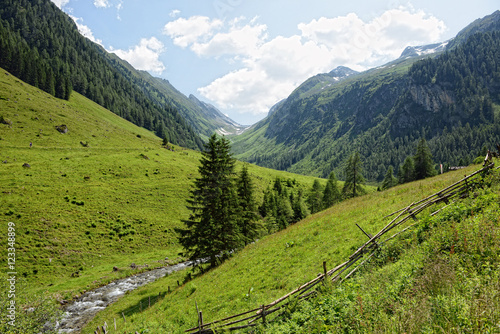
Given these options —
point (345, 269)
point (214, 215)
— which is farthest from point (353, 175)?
point (345, 269)

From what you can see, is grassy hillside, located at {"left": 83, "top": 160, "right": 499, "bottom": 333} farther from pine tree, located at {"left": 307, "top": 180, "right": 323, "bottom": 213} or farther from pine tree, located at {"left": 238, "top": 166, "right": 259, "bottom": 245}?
pine tree, located at {"left": 307, "top": 180, "right": 323, "bottom": 213}

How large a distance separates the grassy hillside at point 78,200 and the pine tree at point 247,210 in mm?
17094

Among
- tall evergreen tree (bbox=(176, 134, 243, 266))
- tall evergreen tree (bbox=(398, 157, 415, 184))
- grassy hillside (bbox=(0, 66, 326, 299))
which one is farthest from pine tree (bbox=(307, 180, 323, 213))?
tall evergreen tree (bbox=(176, 134, 243, 266))

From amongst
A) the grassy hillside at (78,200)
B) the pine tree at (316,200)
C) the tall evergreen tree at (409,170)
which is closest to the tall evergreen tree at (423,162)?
the tall evergreen tree at (409,170)

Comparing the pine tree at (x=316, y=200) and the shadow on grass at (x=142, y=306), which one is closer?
the shadow on grass at (x=142, y=306)

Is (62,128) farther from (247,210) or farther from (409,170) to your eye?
(409,170)

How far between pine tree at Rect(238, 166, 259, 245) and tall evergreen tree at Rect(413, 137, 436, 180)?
53972 millimetres

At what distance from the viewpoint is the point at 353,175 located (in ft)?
207

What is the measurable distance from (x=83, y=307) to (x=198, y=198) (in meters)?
18.7

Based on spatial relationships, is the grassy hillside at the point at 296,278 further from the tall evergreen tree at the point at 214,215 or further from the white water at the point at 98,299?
the tall evergreen tree at the point at 214,215

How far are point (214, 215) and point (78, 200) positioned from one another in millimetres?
37017

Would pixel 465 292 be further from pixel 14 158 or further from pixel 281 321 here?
pixel 14 158

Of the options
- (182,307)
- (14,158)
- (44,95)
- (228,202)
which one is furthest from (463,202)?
(44,95)

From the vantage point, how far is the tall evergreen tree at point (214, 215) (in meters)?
28.6
